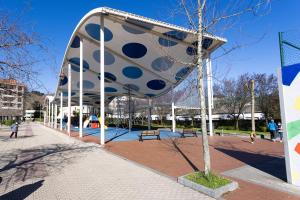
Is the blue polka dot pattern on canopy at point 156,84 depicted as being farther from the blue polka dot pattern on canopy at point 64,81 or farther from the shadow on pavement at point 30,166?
the shadow on pavement at point 30,166

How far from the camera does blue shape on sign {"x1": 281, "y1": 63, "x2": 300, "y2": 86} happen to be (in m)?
6.10

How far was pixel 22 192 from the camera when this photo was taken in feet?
19.7

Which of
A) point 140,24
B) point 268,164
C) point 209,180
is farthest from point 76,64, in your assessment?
point 209,180

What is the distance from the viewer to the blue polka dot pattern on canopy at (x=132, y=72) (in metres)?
25.2

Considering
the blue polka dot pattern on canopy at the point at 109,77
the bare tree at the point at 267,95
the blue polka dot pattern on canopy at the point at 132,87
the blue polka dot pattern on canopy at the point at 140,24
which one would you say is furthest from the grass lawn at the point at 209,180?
the bare tree at the point at 267,95

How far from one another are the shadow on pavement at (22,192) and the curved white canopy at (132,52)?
7406mm

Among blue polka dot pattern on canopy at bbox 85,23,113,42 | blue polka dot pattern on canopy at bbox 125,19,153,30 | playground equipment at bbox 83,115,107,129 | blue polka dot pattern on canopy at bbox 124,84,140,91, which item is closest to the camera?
blue polka dot pattern on canopy at bbox 125,19,153,30

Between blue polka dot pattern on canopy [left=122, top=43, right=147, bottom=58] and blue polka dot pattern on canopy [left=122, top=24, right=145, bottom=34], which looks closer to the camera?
blue polka dot pattern on canopy [left=122, top=24, right=145, bottom=34]

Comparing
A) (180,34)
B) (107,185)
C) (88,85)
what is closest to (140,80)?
(88,85)

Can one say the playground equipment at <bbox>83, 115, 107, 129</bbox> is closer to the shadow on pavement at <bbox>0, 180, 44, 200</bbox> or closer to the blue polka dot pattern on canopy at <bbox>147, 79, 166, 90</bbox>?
the blue polka dot pattern on canopy at <bbox>147, 79, 166, 90</bbox>

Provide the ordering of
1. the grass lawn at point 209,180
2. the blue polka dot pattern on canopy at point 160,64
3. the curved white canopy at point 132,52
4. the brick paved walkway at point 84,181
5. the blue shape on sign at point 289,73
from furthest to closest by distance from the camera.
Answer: the blue polka dot pattern on canopy at point 160,64 < the curved white canopy at point 132,52 < the blue shape on sign at point 289,73 < the grass lawn at point 209,180 < the brick paved walkway at point 84,181

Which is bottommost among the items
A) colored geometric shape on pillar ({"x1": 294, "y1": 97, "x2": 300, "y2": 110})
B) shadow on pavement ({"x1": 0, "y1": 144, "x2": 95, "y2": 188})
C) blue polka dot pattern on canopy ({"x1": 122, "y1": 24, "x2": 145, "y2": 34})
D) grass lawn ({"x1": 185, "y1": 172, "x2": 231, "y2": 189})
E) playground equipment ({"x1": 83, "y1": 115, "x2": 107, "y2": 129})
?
shadow on pavement ({"x1": 0, "y1": 144, "x2": 95, "y2": 188})

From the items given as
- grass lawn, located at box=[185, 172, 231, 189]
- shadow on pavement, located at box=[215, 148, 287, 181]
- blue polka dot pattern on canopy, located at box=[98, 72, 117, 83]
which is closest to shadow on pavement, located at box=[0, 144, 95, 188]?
grass lawn, located at box=[185, 172, 231, 189]

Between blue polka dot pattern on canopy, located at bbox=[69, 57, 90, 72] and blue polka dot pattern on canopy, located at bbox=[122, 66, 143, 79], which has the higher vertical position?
blue polka dot pattern on canopy, located at bbox=[69, 57, 90, 72]
